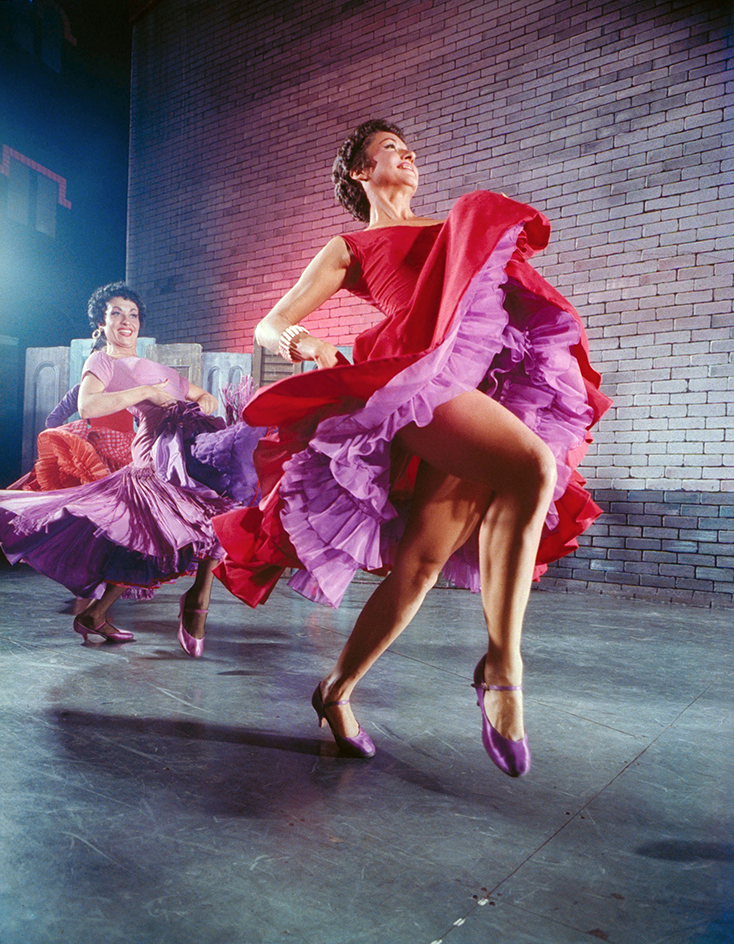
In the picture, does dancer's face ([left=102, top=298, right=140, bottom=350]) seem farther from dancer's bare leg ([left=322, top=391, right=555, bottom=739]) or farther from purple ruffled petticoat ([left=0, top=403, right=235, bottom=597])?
dancer's bare leg ([left=322, top=391, right=555, bottom=739])

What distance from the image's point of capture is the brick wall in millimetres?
4461

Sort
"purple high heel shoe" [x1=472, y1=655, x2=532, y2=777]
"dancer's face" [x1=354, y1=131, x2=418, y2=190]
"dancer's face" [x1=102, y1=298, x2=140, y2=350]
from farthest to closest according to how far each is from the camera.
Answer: "dancer's face" [x1=102, y1=298, x2=140, y2=350]
"dancer's face" [x1=354, y1=131, x2=418, y2=190]
"purple high heel shoe" [x1=472, y1=655, x2=532, y2=777]

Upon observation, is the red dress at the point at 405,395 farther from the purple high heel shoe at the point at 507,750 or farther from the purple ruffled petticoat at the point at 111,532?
the purple ruffled petticoat at the point at 111,532

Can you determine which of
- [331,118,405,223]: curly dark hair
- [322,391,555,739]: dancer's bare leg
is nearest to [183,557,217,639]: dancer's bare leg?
[331,118,405,223]: curly dark hair

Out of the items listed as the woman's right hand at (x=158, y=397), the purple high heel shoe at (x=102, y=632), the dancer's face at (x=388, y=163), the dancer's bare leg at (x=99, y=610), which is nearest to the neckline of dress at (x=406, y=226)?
the dancer's face at (x=388, y=163)

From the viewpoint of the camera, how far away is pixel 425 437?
4.65 ft

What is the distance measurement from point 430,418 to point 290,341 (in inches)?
15.4

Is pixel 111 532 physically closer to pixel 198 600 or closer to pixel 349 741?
pixel 198 600

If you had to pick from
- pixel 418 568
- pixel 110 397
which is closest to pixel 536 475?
pixel 418 568

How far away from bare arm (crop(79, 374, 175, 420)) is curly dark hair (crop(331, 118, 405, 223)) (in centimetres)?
137

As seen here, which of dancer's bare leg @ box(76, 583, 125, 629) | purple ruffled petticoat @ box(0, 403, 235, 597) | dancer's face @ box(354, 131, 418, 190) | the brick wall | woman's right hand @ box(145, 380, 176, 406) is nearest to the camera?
dancer's face @ box(354, 131, 418, 190)

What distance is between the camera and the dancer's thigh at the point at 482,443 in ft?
4.40

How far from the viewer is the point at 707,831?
1.33 metres

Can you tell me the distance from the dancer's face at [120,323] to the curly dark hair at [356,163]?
6.28ft
